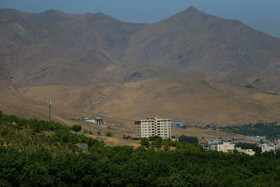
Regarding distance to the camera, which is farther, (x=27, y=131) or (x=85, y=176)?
(x=27, y=131)

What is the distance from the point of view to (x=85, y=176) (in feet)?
344

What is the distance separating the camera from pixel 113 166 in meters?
110

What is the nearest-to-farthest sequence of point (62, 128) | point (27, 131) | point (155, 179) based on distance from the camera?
point (155, 179) → point (27, 131) → point (62, 128)

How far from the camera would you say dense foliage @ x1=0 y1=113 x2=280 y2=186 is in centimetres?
10300

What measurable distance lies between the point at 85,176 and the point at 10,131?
106 ft

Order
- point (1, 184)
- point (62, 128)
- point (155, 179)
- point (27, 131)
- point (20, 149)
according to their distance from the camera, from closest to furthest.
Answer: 1. point (1, 184)
2. point (155, 179)
3. point (20, 149)
4. point (27, 131)
5. point (62, 128)

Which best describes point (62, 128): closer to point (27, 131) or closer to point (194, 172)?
point (27, 131)

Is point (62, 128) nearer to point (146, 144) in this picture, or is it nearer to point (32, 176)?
point (146, 144)

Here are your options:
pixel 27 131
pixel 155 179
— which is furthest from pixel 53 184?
pixel 27 131

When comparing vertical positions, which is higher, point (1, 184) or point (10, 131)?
A: point (10, 131)

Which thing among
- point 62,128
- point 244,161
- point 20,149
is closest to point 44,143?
point 20,149

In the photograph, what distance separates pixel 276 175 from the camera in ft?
368

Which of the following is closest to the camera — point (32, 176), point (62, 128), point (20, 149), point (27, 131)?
point (32, 176)

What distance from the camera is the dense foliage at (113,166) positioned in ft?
338
